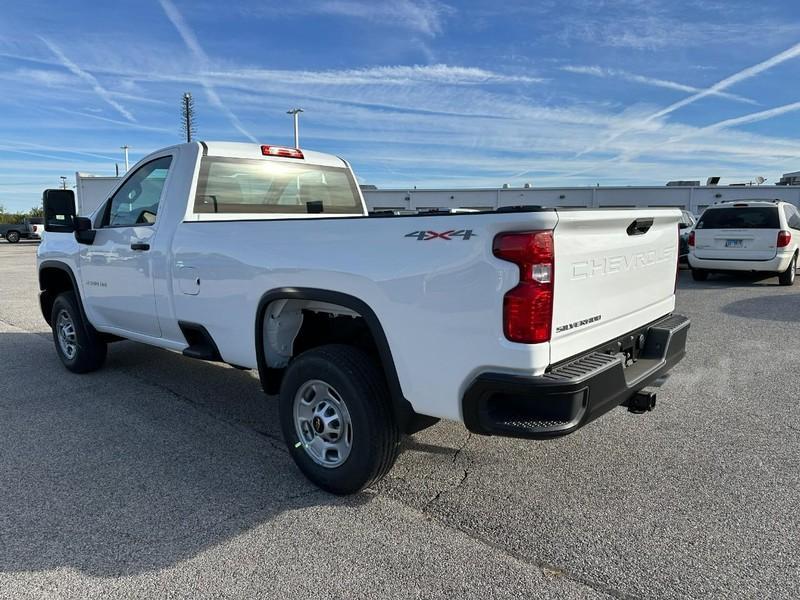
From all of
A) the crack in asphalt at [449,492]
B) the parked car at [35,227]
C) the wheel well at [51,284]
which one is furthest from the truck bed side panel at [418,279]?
the parked car at [35,227]

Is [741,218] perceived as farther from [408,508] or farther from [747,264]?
[408,508]

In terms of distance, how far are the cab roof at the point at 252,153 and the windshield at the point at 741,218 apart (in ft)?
32.3

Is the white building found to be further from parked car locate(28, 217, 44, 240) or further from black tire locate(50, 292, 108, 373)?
black tire locate(50, 292, 108, 373)

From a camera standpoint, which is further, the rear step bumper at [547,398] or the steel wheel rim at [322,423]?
the steel wheel rim at [322,423]

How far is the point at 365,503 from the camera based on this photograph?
10.5 ft

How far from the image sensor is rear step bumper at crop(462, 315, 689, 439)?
2.46 meters

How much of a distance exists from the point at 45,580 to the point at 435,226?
7.76 ft

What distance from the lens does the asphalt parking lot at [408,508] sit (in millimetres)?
2553

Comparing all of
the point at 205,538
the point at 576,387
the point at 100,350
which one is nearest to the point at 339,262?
the point at 576,387

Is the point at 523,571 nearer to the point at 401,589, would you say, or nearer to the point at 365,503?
the point at 401,589

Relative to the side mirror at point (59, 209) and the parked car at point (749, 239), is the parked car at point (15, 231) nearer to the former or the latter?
the side mirror at point (59, 209)

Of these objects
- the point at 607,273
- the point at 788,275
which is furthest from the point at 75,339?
the point at 788,275

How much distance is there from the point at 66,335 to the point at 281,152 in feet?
10.0

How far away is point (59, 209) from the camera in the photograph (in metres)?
5.06
